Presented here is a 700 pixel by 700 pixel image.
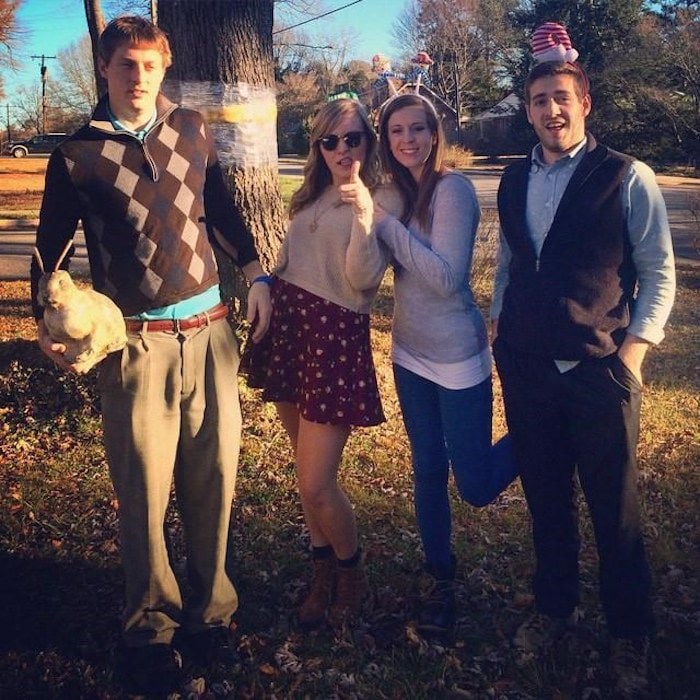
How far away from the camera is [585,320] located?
248cm

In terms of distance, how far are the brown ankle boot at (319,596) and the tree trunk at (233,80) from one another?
8.24 feet

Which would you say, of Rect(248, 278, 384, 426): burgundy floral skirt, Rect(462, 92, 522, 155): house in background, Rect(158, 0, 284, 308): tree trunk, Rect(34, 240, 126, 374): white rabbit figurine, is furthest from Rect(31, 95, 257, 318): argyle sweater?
Rect(462, 92, 522, 155): house in background

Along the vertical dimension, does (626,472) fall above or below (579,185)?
below

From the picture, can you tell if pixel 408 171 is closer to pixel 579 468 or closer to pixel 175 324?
pixel 175 324

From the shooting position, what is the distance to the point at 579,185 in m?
2.45

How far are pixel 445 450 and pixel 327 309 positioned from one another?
0.73 meters

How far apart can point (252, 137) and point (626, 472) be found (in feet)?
9.63

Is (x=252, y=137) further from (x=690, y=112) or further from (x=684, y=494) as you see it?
(x=690, y=112)

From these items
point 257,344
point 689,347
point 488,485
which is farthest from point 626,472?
point 689,347

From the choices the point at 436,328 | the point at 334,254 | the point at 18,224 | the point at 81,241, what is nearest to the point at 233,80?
the point at 334,254

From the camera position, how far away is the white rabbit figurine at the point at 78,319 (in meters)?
2.30

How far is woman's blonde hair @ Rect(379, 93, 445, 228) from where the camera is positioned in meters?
2.69

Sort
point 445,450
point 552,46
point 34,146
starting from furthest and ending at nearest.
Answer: point 34,146, point 445,450, point 552,46

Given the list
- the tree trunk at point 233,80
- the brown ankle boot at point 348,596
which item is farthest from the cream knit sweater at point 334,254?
the tree trunk at point 233,80
